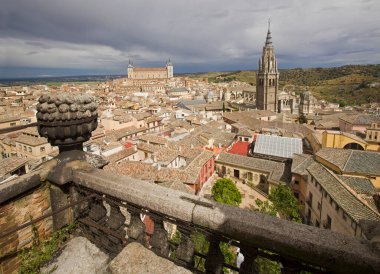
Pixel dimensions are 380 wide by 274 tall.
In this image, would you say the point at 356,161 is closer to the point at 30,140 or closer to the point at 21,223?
the point at 21,223

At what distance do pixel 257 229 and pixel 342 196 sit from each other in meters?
18.4

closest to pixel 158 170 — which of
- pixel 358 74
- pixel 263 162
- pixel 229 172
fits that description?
pixel 229 172

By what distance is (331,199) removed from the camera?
18.0 m

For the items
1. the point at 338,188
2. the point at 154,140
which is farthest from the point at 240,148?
the point at 338,188

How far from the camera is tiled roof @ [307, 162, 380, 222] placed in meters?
14.9

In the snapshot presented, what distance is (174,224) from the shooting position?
2752 mm

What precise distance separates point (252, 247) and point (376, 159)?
26756 mm

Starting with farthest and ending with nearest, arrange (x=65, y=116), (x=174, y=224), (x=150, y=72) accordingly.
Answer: (x=150, y=72) → (x=65, y=116) → (x=174, y=224)

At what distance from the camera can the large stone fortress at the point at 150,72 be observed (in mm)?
177125

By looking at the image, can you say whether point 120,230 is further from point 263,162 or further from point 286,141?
point 286,141

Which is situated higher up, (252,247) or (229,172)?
(252,247)

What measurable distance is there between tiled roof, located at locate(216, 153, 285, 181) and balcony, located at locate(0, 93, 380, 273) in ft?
85.3

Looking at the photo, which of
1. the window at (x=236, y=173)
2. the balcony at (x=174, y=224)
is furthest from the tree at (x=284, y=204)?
the balcony at (x=174, y=224)

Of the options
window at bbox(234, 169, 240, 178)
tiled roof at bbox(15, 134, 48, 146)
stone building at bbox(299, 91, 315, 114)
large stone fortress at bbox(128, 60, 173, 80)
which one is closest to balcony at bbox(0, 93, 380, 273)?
window at bbox(234, 169, 240, 178)
